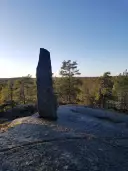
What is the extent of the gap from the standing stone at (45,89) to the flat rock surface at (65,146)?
2.63 ft

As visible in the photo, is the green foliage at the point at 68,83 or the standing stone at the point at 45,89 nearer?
the standing stone at the point at 45,89

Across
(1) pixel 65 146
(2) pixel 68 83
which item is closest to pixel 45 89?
(1) pixel 65 146

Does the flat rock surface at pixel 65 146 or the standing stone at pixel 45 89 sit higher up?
the standing stone at pixel 45 89

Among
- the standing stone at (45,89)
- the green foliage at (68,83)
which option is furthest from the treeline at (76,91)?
the standing stone at (45,89)

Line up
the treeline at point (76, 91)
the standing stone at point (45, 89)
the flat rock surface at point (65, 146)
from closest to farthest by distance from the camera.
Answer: the flat rock surface at point (65, 146)
the standing stone at point (45, 89)
the treeline at point (76, 91)

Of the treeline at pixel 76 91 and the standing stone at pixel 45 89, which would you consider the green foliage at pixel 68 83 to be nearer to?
the treeline at pixel 76 91

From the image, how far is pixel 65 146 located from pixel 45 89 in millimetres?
7139

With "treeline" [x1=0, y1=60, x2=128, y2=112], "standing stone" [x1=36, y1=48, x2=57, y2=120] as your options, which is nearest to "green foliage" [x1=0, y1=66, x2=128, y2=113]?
"treeline" [x1=0, y1=60, x2=128, y2=112]

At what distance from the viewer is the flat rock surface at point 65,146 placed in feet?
35.8

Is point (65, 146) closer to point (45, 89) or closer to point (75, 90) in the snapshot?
point (45, 89)

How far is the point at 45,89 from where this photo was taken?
1936cm

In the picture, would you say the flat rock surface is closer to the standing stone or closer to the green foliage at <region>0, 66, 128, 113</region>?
the standing stone

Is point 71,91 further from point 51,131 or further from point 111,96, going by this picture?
point 51,131

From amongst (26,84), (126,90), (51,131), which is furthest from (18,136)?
(26,84)
